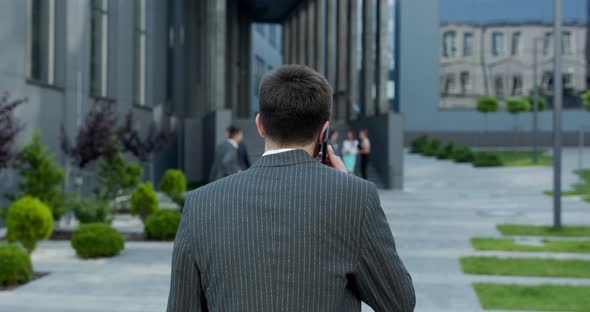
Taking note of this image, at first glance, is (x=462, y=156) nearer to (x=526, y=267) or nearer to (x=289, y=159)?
(x=526, y=267)

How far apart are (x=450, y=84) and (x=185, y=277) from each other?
51227 mm

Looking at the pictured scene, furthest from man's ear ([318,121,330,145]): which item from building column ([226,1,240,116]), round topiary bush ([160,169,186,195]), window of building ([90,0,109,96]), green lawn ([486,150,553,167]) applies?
building column ([226,1,240,116])

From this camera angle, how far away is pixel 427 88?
5094 centimetres

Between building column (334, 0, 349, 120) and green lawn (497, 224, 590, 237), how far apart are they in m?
20.2

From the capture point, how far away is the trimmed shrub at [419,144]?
4486cm

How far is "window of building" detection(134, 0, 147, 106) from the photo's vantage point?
23.0 meters

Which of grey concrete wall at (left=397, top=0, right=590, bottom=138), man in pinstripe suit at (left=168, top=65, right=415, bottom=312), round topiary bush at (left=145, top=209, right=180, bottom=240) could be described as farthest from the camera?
grey concrete wall at (left=397, top=0, right=590, bottom=138)

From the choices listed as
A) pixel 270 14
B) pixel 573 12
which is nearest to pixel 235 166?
pixel 270 14

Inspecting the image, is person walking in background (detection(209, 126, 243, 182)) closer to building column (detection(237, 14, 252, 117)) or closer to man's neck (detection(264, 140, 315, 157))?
man's neck (detection(264, 140, 315, 157))

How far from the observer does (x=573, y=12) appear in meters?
51.3

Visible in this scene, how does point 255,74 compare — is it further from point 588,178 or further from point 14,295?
point 14,295

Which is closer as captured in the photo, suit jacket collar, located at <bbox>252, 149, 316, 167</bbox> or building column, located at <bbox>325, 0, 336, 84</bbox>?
suit jacket collar, located at <bbox>252, 149, 316, 167</bbox>

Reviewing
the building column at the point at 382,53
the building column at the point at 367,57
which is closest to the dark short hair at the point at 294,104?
the building column at the point at 382,53

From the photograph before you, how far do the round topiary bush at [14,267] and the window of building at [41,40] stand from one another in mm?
7682
